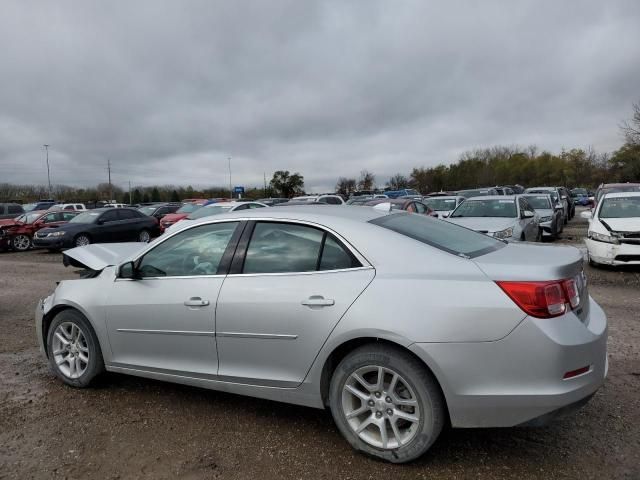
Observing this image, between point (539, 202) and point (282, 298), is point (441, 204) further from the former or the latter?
point (282, 298)

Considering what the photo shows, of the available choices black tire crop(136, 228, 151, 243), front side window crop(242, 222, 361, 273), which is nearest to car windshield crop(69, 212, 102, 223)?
black tire crop(136, 228, 151, 243)

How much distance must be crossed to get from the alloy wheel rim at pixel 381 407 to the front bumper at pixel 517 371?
0.25 m

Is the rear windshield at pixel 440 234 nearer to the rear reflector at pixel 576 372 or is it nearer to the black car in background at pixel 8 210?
the rear reflector at pixel 576 372

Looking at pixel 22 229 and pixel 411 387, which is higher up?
pixel 22 229

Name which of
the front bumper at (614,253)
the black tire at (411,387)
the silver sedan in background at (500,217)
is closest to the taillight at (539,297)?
the black tire at (411,387)

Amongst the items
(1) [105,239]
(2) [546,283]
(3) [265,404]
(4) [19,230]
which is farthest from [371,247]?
(4) [19,230]

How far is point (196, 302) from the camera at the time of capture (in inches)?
141

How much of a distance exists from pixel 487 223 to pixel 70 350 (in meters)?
8.54

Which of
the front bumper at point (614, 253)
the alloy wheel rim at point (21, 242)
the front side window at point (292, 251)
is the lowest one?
the front bumper at point (614, 253)

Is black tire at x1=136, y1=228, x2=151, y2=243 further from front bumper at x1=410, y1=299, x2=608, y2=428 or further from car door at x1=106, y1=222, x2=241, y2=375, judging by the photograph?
front bumper at x1=410, y1=299, x2=608, y2=428

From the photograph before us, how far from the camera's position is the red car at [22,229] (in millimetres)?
18453

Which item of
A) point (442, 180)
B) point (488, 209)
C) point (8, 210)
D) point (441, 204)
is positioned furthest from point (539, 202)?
point (442, 180)

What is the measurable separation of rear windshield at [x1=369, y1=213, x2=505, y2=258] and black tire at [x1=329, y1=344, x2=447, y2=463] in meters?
0.76

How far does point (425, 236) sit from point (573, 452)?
5.40 ft
